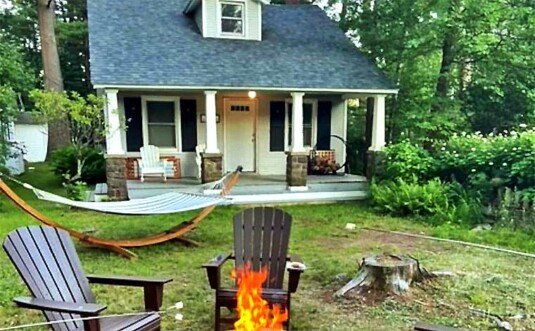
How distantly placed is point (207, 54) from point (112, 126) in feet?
8.85

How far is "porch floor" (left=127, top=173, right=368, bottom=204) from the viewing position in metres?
8.63

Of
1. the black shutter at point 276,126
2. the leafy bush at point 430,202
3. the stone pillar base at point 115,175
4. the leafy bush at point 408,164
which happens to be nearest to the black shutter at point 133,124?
the stone pillar base at point 115,175

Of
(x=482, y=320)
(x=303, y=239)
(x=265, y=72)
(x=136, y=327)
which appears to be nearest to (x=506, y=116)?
(x=265, y=72)

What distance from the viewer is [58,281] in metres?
2.76

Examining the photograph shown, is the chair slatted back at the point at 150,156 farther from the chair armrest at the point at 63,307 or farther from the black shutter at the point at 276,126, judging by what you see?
the chair armrest at the point at 63,307

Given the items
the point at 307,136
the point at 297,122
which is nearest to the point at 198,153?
the point at 297,122

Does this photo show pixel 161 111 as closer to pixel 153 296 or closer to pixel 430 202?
pixel 430 202

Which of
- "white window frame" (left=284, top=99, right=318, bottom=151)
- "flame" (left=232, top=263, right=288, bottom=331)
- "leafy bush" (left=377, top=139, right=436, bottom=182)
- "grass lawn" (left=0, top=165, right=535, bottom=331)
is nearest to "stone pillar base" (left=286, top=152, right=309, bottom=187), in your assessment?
"grass lawn" (left=0, top=165, right=535, bottom=331)

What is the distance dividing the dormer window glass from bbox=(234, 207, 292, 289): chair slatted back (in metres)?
7.64

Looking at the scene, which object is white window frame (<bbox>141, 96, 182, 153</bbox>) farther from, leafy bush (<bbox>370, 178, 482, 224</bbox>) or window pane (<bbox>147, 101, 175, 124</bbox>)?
leafy bush (<bbox>370, 178, 482, 224</bbox>)

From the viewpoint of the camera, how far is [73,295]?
9.19 feet

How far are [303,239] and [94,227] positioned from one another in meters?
3.23

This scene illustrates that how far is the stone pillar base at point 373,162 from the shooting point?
9.53 m

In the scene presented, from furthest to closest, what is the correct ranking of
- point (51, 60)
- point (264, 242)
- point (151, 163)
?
point (51, 60), point (151, 163), point (264, 242)
